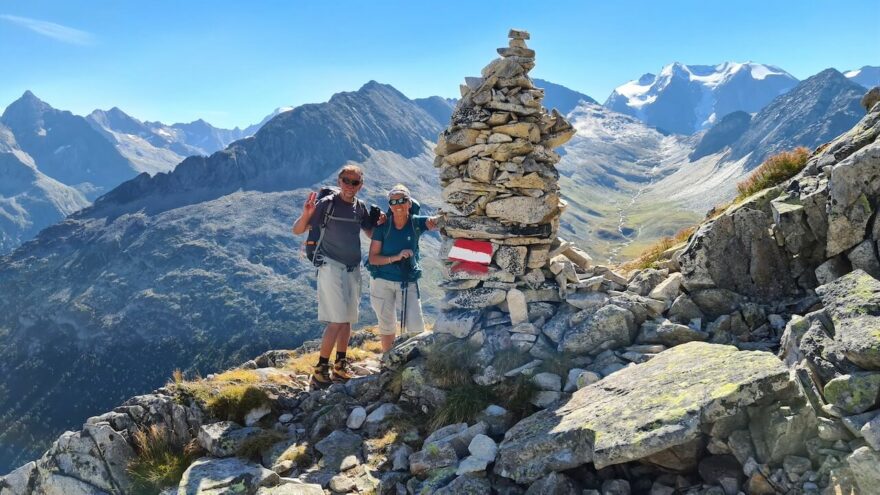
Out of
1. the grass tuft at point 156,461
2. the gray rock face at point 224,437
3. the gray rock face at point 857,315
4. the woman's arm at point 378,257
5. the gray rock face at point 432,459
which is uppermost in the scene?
the woman's arm at point 378,257

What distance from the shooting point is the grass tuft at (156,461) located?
10.3 metres

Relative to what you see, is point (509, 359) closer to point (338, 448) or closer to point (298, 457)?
point (338, 448)

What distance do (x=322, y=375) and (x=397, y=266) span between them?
338 centimetres

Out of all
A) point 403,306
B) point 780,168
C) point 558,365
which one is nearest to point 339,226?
point 403,306

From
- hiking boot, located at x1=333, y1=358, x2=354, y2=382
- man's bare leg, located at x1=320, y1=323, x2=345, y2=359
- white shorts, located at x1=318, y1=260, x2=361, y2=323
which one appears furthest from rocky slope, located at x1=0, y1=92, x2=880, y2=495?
white shorts, located at x1=318, y1=260, x2=361, y2=323

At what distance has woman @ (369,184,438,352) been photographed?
44.0 ft

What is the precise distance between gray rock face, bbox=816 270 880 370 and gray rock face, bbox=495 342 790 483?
0.85 metres

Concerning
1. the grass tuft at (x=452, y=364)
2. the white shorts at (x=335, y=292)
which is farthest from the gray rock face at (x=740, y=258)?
the white shorts at (x=335, y=292)

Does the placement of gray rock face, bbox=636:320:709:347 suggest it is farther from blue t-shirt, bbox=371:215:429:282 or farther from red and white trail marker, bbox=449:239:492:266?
blue t-shirt, bbox=371:215:429:282

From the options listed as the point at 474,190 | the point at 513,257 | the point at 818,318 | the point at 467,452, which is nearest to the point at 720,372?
the point at 818,318

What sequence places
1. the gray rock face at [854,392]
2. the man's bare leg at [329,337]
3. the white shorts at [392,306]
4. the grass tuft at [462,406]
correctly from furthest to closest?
the white shorts at [392,306], the man's bare leg at [329,337], the grass tuft at [462,406], the gray rock face at [854,392]

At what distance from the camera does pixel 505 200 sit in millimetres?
12914

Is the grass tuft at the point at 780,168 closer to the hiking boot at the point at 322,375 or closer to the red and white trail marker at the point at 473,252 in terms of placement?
the red and white trail marker at the point at 473,252

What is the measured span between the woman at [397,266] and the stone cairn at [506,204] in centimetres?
87
